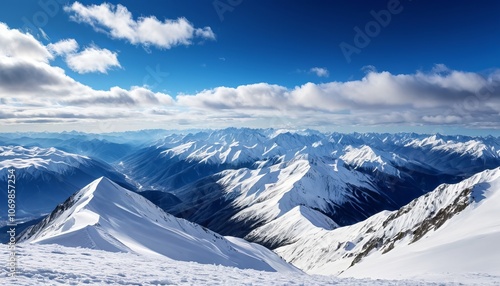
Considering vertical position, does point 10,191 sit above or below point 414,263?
above

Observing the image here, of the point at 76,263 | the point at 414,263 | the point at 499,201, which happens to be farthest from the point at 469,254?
the point at 499,201

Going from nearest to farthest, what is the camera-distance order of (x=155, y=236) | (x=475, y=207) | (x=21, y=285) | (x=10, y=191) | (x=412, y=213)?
(x=21, y=285) → (x=10, y=191) → (x=155, y=236) → (x=475, y=207) → (x=412, y=213)

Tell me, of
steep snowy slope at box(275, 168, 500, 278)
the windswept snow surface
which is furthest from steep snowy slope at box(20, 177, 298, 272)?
steep snowy slope at box(275, 168, 500, 278)

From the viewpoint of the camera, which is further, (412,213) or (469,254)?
(412,213)

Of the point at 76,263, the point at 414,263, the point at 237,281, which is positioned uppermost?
the point at 76,263

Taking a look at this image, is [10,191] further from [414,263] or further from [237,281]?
[414,263]

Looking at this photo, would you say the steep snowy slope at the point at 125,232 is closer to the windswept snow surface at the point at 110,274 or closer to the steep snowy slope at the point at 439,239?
the windswept snow surface at the point at 110,274

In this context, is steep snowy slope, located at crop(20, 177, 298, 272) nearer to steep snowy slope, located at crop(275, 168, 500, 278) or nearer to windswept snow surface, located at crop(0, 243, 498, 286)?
windswept snow surface, located at crop(0, 243, 498, 286)
